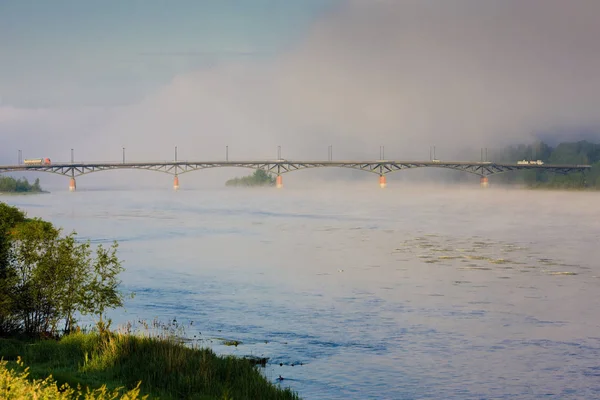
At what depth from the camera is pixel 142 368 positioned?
16.8m

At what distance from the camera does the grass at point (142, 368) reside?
1541 cm

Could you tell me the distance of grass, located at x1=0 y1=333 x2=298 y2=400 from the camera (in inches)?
607

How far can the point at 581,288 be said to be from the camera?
32781 mm

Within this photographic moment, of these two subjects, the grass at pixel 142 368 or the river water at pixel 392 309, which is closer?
the grass at pixel 142 368

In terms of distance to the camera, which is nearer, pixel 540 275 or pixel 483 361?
pixel 483 361

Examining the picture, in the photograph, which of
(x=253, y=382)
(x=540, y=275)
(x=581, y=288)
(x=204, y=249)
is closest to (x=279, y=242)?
(x=204, y=249)

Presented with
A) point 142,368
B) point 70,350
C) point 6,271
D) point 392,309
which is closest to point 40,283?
point 6,271

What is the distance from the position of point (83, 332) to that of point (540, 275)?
23.9 metres

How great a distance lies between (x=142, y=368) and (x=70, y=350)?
3.13m

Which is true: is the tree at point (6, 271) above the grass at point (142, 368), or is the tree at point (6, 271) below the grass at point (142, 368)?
above

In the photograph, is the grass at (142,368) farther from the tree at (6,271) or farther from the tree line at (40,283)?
the tree line at (40,283)

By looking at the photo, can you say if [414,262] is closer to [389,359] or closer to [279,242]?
[279,242]

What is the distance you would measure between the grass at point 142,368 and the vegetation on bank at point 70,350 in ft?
0.07

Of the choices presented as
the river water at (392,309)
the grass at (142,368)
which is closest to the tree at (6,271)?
the grass at (142,368)
